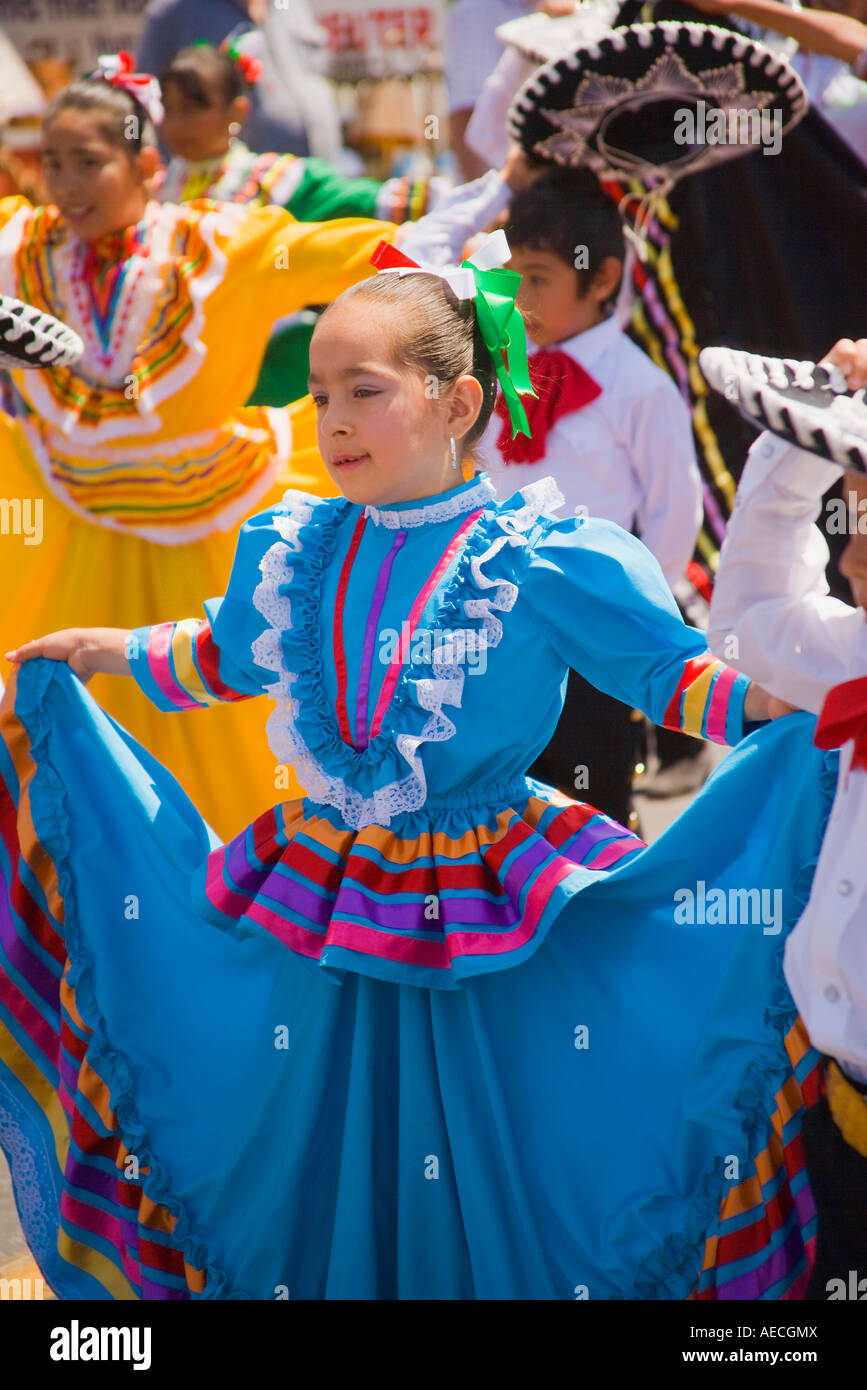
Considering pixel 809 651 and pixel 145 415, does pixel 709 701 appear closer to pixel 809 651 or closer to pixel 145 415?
pixel 809 651

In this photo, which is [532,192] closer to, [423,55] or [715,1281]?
[715,1281]

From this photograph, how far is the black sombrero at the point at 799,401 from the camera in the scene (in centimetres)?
171

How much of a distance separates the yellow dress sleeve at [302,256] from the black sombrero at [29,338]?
1.19m

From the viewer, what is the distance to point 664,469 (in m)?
3.68

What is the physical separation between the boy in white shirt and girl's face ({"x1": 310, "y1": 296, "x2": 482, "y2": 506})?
1.71 feet

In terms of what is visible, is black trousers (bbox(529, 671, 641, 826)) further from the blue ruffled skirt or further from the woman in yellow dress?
the blue ruffled skirt

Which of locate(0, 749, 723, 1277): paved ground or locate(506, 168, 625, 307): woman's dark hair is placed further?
locate(506, 168, 625, 307): woman's dark hair

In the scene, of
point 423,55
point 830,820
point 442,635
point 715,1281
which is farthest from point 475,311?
point 423,55

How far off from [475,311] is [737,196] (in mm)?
2393

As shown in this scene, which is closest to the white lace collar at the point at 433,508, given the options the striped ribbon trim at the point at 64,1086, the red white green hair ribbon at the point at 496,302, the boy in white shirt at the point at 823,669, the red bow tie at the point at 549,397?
the red white green hair ribbon at the point at 496,302

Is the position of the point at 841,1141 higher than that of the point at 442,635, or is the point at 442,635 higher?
the point at 442,635

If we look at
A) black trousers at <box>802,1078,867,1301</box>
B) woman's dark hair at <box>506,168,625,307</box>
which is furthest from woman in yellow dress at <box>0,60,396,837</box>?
black trousers at <box>802,1078,867,1301</box>

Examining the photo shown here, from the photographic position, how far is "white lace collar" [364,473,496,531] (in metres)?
2.38

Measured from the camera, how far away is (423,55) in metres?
9.81
